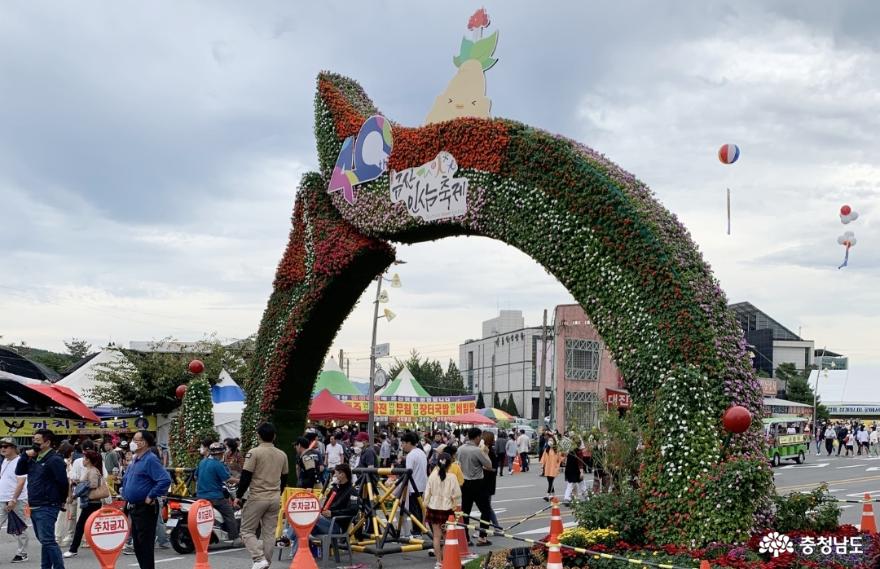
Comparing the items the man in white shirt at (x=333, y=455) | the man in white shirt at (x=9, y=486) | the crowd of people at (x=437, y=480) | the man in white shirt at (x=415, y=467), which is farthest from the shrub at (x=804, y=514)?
the man in white shirt at (x=333, y=455)

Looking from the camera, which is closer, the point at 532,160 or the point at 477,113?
the point at 532,160

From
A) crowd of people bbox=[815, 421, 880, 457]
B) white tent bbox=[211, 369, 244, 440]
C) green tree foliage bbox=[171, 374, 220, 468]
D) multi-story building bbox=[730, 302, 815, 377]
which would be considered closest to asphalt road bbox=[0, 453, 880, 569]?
crowd of people bbox=[815, 421, 880, 457]

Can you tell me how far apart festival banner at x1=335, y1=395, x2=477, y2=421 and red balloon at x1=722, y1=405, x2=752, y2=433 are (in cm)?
2459

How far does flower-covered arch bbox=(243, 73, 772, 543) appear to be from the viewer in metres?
10.4

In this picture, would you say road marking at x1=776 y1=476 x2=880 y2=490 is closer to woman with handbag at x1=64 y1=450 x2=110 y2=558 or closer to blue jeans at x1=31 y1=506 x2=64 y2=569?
woman with handbag at x1=64 y1=450 x2=110 y2=558

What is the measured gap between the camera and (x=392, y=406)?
3434 cm

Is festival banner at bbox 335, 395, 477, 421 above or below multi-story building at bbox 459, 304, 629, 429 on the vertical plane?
below

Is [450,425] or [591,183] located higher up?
[591,183]

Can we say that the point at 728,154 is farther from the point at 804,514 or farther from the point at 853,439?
the point at 853,439

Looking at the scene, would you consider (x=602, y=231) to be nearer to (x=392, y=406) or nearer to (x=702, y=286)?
(x=702, y=286)

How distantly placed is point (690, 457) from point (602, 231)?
3.17m

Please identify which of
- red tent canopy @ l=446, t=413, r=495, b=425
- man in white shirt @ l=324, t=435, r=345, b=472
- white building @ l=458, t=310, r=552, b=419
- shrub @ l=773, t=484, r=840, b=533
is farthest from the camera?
white building @ l=458, t=310, r=552, b=419

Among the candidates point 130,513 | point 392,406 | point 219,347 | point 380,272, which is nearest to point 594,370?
point 392,406

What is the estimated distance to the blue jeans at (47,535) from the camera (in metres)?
9.50
